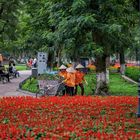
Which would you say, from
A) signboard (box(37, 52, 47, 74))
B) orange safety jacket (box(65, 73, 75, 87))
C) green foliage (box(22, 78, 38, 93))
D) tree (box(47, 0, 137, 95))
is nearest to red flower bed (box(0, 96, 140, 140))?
orange safety jacket (box(65, 73, 75, 87))

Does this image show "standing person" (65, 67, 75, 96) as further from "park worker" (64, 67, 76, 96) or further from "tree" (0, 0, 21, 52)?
"tree" (0, 0, 21, 52)

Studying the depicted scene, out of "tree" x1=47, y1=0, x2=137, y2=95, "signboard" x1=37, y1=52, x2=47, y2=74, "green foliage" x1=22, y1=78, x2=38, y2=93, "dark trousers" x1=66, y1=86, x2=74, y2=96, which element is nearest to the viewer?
"tree" x1=47, y1=0, x2=137, y2=95

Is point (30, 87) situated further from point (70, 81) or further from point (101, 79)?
point (70, 81)

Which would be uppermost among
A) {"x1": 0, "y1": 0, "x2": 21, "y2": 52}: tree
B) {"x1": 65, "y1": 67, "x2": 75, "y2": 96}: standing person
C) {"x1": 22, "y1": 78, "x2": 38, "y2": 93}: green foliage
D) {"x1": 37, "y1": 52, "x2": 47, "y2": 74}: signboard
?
{"x1": 0, "y1": 0, "x2": 21, "y2": 52}: tree

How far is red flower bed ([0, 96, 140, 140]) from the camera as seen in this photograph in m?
9.82

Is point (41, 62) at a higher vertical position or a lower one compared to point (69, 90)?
higher

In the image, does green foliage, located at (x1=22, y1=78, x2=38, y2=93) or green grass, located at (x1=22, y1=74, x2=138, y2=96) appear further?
green foliage, located at (x1=22, y1=78, x2=38, y2=93)

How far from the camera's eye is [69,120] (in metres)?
11.8

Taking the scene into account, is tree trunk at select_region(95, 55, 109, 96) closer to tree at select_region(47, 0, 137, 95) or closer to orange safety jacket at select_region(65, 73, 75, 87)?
tree at select_region(47, 0, 137, 95)

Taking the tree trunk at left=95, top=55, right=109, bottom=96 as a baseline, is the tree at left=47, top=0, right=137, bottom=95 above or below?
above

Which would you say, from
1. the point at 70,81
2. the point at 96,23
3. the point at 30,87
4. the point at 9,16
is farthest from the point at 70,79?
the point at 9,16

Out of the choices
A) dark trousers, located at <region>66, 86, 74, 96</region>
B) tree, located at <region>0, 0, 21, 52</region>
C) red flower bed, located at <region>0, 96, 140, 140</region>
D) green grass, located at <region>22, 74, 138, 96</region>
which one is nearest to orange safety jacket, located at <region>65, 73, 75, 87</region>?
dark trousers, located at <region>66, 86, 74, 96</region>

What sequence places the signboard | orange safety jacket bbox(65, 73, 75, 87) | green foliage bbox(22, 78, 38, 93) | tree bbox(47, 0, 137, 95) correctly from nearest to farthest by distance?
tree bbox(47, 0, 137, 95) < orange safety jacket bbox(65, 73, 75, 87) < green foliage bbox(22, 78, 38, 93) < the signboard

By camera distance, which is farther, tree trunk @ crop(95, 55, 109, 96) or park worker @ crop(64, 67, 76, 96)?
tree trunk @ crop(95, 55, 109, 96)
